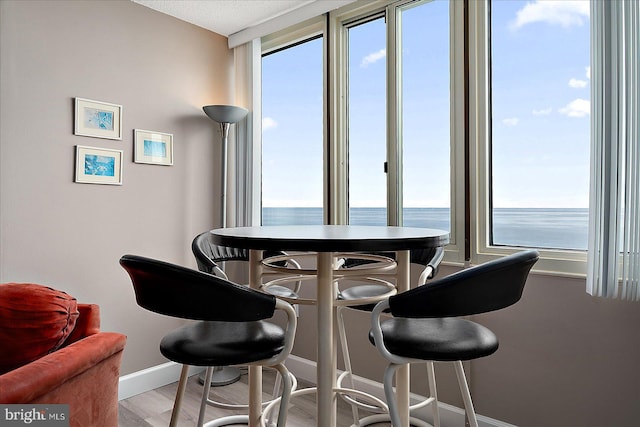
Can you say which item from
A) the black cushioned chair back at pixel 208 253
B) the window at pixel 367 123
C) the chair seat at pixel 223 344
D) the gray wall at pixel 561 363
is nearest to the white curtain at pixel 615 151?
the gray wall at pixel 561 363

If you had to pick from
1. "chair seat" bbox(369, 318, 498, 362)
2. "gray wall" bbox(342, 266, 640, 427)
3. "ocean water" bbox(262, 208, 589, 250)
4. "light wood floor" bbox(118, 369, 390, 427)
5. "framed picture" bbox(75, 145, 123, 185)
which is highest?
"framed picture" bbox(75, 145, 123, 185)

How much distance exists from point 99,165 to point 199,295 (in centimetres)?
186

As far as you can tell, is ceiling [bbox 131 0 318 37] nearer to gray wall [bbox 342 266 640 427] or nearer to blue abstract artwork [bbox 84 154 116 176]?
blue abstract artwork [bbox 84 154 116 176]

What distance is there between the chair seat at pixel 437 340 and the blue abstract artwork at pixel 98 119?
2.14 metres

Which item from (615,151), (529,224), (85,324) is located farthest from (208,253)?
(615,151)

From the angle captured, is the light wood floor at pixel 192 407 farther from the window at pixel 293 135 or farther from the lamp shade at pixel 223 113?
the lamp shade at pixel 223 113

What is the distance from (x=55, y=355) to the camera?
4.67 feet

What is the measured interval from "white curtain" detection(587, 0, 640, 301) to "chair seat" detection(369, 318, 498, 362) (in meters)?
0.68

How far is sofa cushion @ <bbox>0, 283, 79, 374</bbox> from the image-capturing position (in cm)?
→ 147

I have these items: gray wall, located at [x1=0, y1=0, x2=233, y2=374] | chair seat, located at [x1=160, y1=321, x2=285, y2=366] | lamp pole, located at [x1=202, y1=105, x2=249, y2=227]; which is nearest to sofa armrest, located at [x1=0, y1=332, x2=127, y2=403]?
chair seat, located at [x1=160, y1=321, x2=285, y2=366]

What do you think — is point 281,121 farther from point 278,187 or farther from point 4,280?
point 4,280

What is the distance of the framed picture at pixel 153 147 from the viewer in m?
2.84

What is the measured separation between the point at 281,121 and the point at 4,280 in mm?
2024

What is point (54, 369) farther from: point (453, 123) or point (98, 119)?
point (453, 123)
